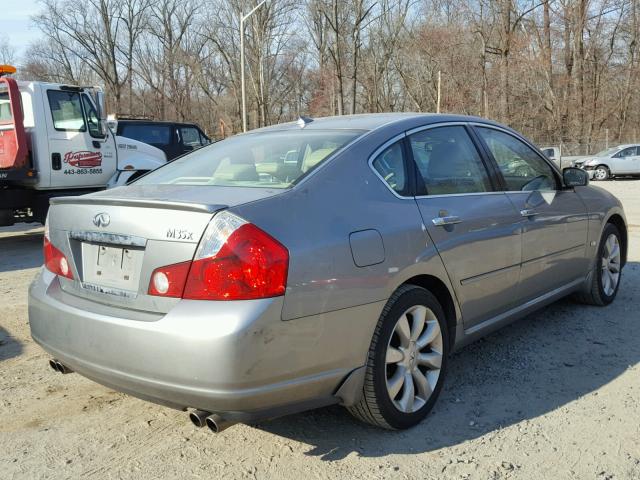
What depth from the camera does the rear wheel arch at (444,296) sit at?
324 centimetres

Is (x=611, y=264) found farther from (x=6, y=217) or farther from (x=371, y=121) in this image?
(x=6, y=217)

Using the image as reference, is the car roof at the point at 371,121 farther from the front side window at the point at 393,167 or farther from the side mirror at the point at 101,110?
the side mirror at the point at 101,110

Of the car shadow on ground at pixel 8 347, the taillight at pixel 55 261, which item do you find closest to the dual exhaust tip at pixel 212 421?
the taillight at pixel 55 261

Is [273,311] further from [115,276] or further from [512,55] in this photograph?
[512,55]

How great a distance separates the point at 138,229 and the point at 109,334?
0.47m

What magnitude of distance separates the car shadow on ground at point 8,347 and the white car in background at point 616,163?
2458 cm

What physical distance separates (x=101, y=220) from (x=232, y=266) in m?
0.77

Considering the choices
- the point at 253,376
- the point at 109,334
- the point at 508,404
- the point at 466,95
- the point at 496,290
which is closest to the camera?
the point at 253,376

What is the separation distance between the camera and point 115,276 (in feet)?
8.96

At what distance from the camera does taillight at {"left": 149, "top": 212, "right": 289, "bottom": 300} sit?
2.45 m

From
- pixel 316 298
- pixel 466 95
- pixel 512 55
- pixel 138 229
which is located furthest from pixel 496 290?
pixel 466 95

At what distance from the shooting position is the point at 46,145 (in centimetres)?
927

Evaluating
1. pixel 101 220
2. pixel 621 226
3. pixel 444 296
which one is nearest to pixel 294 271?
pixel 101 220

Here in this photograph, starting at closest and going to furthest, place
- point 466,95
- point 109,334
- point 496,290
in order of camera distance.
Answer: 1. point 109,334
2. point 496,290
3. point 466,95
